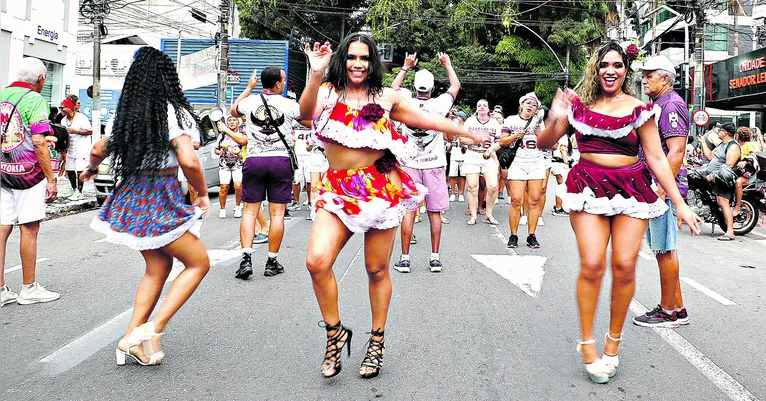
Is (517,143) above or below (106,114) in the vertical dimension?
below

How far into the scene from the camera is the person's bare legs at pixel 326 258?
358cm

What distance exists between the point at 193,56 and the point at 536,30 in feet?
61.9

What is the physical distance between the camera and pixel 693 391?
12.1 feet

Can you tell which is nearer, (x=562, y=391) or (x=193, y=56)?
(x=562, y=391)

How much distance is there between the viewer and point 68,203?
1240 centimetres

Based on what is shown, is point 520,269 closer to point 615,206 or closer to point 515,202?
point 515,202

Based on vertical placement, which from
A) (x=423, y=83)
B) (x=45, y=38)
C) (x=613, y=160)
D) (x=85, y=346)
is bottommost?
(x=85, y=346)

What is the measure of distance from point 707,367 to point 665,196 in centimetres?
127

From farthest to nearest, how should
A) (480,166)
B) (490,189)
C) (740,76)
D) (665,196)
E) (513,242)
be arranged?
(740,76) < (480,166) < (490,189) < (513,242) < (665,196)

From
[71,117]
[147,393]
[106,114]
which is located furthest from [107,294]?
[106,114]

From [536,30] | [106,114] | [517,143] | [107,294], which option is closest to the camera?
[107,294]

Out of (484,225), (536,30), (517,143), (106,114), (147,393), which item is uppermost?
(536,30)

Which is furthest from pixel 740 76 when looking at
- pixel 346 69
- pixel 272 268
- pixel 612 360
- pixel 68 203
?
pixel 346 69

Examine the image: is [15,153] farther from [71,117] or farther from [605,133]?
[71,117]
